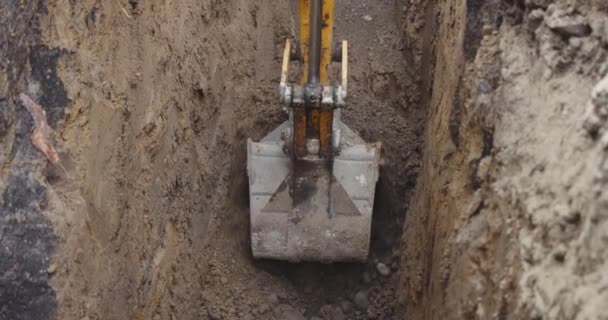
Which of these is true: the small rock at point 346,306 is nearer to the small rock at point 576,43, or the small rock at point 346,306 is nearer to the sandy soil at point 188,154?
the sandy soil at point 188,154

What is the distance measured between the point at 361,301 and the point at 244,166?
4.36 ft

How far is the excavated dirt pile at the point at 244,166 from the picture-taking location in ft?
7.80

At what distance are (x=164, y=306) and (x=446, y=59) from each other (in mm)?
2246

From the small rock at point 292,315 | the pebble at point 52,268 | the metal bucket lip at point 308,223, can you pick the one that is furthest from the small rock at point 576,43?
the small rock at point 292,315

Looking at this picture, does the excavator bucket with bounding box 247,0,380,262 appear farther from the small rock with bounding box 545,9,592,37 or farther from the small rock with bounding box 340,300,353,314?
the small rock with bounding box 545,9,592,37

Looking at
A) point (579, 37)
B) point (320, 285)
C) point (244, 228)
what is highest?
point (579, 37)

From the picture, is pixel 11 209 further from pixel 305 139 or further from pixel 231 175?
pixel 231 175

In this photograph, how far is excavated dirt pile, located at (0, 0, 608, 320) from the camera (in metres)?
2.38

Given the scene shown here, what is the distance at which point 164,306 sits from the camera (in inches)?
160

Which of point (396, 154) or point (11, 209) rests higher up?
point (11, 209)

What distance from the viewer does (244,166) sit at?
5254 millimetres

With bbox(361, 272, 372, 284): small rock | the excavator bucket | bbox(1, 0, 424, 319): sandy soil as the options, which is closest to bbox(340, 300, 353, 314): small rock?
bbox(1, 0, 424, 319): sandy soil

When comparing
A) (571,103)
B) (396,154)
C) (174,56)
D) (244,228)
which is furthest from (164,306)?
(571,103)

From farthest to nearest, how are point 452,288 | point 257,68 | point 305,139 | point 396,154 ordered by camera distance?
point 257,68, point 396,154, point 305,139, point 452,288
